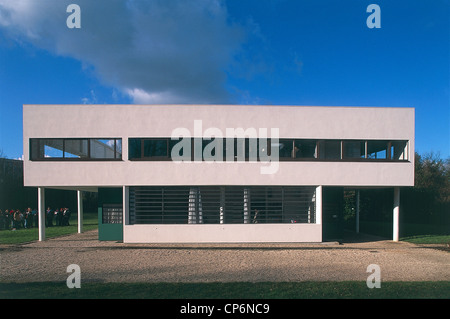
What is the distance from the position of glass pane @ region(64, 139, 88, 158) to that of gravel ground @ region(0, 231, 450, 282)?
3985 millimetres

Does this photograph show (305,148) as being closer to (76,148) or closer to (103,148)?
(103,148)

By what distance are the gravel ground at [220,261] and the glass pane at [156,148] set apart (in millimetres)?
3932

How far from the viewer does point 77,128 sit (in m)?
13.6

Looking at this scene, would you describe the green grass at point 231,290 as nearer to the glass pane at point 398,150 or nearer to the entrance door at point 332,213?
the entrance door at point 332,213

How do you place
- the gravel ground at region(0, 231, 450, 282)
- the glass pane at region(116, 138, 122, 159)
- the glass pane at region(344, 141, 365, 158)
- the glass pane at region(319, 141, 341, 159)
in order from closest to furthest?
the gravel ground at region(0, 231, 450, 282) < the glass pane at region(116, 138, 122, 159) < the glass pane at region(319, 141, 341, 159) < the glass pane at region(344, 141, 365, 158)

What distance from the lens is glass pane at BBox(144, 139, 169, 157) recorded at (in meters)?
13.7

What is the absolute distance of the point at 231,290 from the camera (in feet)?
21.8

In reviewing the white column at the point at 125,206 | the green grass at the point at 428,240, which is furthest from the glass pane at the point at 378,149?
the white column at the point at 125,206

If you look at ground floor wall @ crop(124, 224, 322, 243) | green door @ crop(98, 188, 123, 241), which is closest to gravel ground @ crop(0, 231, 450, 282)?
ground floor wall @ crop(124, 224, 322, 243)

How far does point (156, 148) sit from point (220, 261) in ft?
20.0

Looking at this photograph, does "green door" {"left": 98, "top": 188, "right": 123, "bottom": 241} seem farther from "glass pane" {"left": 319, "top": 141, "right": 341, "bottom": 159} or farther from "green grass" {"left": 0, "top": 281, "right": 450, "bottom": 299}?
"glass pane" {"left": 319, "top": 141, "right": 341, "bottom": 159}

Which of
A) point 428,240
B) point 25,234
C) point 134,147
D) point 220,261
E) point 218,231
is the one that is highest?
point 134,147

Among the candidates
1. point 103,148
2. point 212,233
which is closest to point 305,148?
point 212,233

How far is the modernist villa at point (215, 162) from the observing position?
44.3 feet
